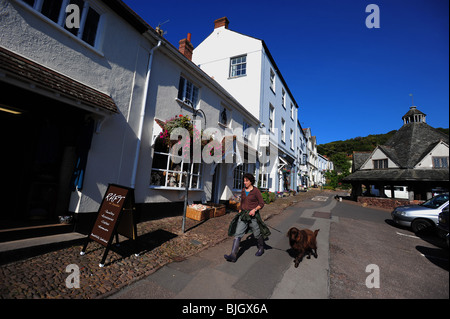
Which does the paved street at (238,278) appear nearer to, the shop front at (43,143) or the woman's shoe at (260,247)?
the woman's shoe at (260,247)

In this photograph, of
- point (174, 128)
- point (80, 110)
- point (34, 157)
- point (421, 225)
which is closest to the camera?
point (34, 157)

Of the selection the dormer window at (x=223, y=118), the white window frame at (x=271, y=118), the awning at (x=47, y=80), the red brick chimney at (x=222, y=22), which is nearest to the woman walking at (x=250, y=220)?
the awning at (x=47, y=80)

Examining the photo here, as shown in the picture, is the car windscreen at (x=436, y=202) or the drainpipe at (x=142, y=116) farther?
the car windscreen at (x=436, y=202)

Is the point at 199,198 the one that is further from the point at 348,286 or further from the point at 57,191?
the point at 348,286

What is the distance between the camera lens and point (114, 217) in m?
3.98

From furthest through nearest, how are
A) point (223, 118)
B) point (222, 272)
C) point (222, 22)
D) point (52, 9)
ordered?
1. point (222, 22)
2. point (223, 118)
3. point (52, 9)
4. point (222, 272)

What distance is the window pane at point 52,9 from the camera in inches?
189

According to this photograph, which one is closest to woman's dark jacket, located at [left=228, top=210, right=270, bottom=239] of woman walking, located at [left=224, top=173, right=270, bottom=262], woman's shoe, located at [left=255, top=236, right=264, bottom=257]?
woman walking, located at [left=224, top=173, right=270, bottom=262]

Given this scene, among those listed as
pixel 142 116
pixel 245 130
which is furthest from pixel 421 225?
pixel 142 116

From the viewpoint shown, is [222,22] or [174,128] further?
[222,22]

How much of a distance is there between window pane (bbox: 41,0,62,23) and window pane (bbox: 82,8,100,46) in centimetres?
65

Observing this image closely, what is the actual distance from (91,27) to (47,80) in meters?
2.79

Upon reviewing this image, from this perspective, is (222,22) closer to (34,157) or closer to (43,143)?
(43,143)

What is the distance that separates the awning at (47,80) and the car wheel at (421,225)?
1205 cm
